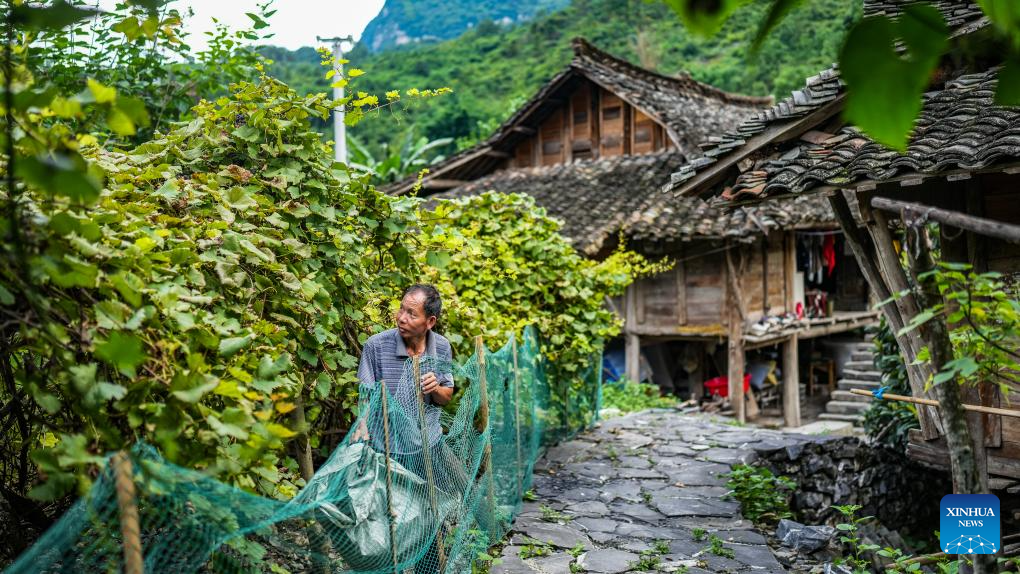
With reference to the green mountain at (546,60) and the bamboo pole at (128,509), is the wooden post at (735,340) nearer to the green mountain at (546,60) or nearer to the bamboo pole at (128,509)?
the green mountain at (546,60)

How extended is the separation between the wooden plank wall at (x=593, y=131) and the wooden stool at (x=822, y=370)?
7.15 metres

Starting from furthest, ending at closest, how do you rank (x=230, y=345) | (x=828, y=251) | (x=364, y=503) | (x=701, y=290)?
(x=828, y=251)
(x=701, y=290)
(x=364, y=503)
(x=230, y=345)

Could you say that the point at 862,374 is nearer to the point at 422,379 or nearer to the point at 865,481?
the point at 865,481

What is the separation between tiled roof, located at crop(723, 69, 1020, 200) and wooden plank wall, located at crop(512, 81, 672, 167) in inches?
405

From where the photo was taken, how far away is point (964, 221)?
265 centimetres

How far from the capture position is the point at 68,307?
2.31 m

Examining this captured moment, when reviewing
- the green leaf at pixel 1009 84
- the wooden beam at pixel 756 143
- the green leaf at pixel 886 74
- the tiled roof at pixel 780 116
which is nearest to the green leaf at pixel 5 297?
the green leaf at pixel 886 74

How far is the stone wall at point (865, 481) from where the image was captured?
25.4ft

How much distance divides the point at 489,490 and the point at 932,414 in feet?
12.2

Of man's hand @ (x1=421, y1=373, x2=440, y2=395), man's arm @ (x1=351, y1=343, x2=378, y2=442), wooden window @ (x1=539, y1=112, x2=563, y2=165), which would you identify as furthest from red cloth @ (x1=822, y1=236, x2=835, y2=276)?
man's arm @ (x1=351, y1=343, x2=378, y2=442)

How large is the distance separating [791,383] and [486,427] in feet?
42.1

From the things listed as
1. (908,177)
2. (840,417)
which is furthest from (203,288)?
(840,417)

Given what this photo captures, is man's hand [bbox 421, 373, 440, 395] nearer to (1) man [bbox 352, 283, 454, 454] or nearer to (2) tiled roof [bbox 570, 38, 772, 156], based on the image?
(1) man [bbox 352, 283, 454, 454]

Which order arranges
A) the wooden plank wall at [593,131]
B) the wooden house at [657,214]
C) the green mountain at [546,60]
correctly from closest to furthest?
the wooden house at [657,214]
the wooden plank wall at [593,131]
the green mountain at [546,60]
